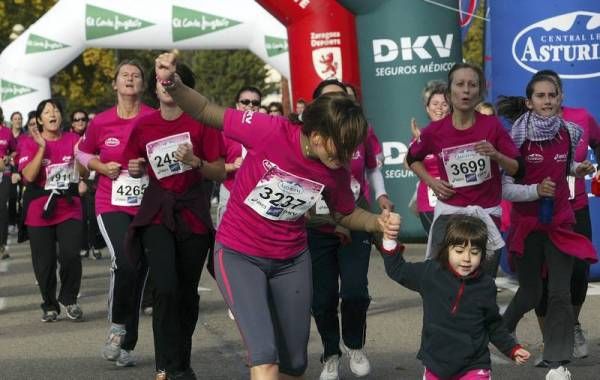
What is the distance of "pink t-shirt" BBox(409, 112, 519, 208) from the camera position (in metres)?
7.87

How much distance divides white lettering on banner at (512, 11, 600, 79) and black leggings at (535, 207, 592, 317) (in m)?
3.43

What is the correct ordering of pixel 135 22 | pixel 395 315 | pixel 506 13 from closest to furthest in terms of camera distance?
pixel 395 315 → pixel 506 13 → pixel 135 22

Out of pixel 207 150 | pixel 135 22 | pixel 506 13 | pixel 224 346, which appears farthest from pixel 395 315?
pixel 135 22

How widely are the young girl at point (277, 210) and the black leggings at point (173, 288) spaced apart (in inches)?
61.0

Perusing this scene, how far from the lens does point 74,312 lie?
37.3 feet

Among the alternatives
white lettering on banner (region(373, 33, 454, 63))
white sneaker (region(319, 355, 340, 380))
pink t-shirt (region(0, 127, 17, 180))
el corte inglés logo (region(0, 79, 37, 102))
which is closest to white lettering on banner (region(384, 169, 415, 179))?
white lettering on banner (region(373, 33, 454, 63))

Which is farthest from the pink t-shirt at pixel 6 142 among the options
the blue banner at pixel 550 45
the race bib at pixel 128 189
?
the race bib at pixel 128 189

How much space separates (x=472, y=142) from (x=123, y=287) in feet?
8.00

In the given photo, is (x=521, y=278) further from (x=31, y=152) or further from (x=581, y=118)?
(x=31, y=152)

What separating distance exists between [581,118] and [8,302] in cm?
643

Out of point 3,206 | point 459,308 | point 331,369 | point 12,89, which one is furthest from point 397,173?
point 12,89

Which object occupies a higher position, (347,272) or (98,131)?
(98,131)

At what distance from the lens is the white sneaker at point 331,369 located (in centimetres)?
825

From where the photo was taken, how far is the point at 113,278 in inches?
351
